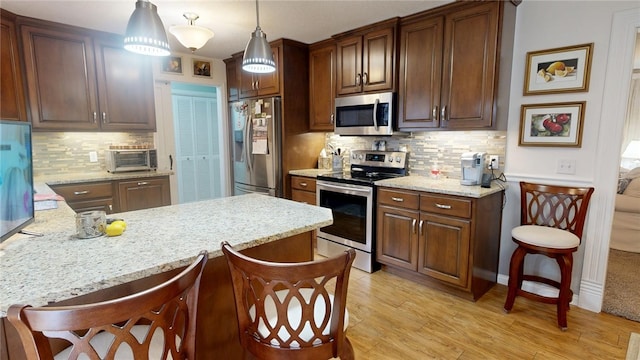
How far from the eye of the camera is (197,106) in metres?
5.35

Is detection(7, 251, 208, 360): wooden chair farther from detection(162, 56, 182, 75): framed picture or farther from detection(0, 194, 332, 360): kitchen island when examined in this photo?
detection(162, 56, 182, 75): framed picture

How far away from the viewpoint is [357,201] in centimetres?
313

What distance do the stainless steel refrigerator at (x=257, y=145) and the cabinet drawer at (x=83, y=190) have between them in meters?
1.49

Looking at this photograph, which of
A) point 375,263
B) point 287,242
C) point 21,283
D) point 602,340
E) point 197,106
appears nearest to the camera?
point 21,283

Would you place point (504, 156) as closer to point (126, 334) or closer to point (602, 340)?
point (602, 340)

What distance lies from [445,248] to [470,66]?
147cm

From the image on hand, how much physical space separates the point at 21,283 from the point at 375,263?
2.67 m

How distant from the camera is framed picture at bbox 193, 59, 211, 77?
4.18 meters

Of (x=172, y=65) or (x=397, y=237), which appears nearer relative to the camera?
(x=397, y=237)

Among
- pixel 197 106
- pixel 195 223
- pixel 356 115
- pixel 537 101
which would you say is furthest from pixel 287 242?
pixel 197 106

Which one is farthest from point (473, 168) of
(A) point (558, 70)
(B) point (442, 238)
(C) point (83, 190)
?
(C) point (83, 190)

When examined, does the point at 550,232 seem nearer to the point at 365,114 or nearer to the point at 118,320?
the point at 365,114

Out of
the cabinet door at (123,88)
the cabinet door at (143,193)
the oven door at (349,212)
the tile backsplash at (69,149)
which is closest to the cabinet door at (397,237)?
the oven door at (349,212)

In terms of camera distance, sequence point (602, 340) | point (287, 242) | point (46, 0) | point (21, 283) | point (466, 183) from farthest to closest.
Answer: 1. point (466, 183)
2. point (46, 0)
3. point (602, 340)
4. point (287, 242)
5. point (21, 283)
